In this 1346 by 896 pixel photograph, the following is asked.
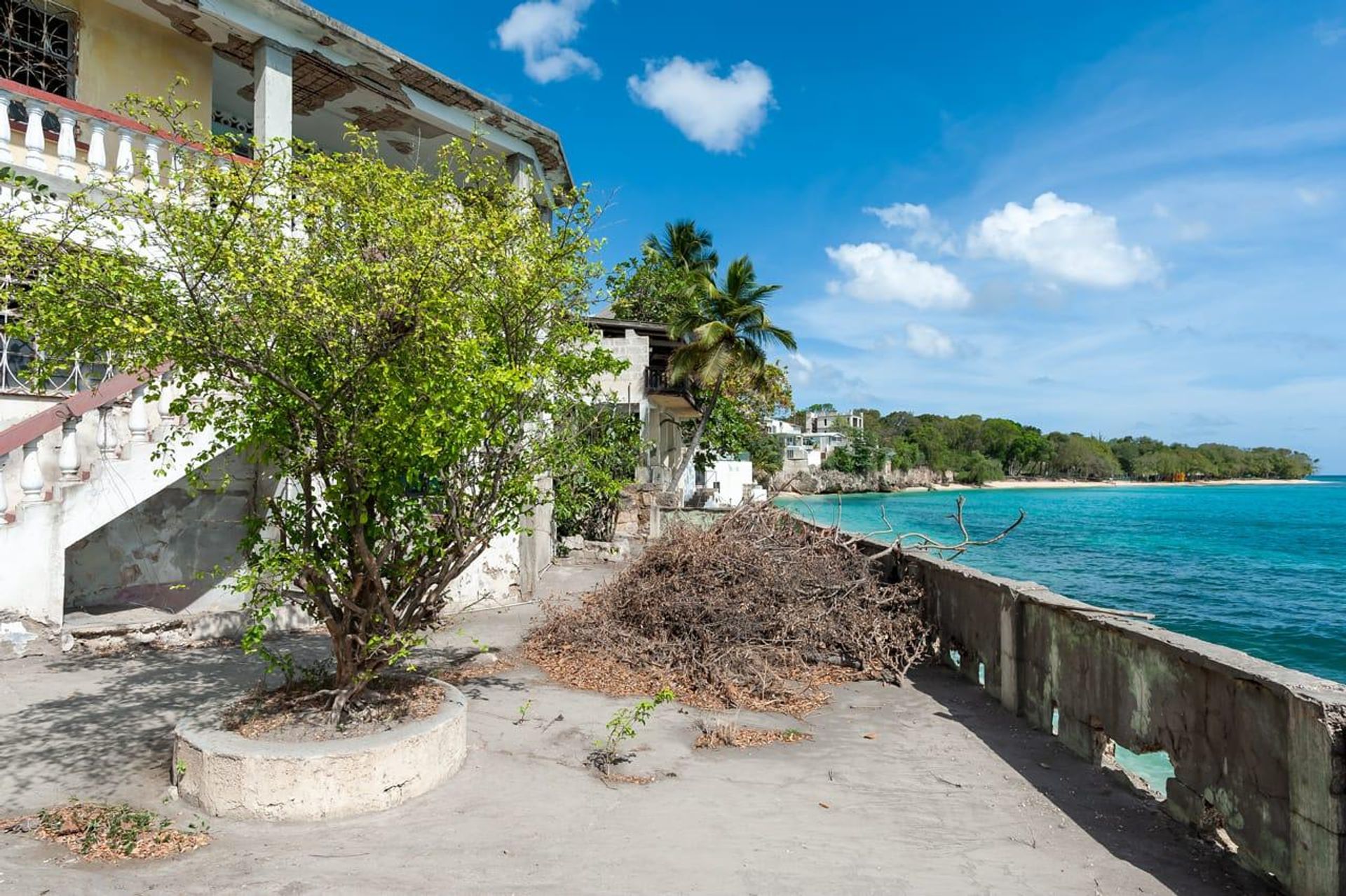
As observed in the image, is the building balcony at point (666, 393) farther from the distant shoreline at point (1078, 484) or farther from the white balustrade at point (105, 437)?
the distant shoreline at point (1078, 484)

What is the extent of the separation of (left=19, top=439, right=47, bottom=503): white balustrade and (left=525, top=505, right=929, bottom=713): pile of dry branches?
5.07 m

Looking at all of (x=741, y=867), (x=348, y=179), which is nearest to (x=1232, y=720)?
(x=741, y=867)

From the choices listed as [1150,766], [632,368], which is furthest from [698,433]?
[1150,766]

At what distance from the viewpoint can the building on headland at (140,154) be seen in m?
7.30

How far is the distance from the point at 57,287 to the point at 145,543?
626cm

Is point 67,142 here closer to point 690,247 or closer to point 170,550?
point 170,550

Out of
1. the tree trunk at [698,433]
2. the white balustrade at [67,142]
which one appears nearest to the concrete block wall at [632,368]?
the tree trunk at [698,433]

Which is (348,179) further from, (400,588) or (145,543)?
(145,543)

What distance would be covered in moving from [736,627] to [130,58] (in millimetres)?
10974

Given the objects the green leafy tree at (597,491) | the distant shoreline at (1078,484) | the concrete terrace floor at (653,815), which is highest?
the green leafy tree at (597,491)

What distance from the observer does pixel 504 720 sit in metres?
6.62

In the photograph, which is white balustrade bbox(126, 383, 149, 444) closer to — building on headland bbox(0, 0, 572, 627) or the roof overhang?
building on headland bbox(0, 0, 572, 627)

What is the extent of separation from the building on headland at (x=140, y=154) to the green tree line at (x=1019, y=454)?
8990 centimetres

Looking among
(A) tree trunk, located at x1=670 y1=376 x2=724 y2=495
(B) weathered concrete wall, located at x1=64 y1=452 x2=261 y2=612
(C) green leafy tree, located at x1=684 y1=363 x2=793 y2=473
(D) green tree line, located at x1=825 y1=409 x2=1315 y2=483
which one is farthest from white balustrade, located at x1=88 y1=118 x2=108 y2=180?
(D) green tree line, located at x1=825 y1=409 x2=1315 y2=483
